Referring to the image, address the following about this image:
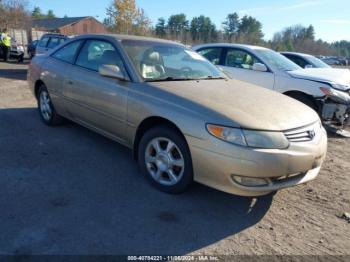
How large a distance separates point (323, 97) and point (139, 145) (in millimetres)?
4246

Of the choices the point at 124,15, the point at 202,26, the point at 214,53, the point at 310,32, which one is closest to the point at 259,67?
the point at 214,53

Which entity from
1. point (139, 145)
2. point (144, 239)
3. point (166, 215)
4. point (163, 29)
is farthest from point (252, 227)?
point (163, 29)

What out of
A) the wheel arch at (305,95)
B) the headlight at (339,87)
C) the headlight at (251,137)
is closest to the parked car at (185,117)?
the headlight at (251,137)

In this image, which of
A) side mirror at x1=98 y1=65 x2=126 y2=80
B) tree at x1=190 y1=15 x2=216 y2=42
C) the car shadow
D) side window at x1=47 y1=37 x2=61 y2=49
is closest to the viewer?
the car shadow

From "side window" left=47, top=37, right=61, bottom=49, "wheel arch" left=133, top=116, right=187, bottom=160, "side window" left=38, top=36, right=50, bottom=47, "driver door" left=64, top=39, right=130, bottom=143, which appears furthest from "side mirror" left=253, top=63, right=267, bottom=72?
"side window" left=38, top=36, right=50, bottom=47

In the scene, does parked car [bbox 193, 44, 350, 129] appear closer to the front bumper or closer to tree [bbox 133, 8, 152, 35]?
the front bumper

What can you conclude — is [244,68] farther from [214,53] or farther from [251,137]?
[251,137]

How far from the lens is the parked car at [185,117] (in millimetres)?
3062

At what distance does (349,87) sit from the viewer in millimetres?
6855

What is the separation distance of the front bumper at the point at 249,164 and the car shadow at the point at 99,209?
0.37 metres

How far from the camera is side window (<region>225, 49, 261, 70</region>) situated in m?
7.65

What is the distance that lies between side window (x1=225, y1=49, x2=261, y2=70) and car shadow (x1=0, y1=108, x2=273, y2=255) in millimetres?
4164

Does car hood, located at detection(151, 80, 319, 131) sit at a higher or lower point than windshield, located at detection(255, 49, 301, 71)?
lower

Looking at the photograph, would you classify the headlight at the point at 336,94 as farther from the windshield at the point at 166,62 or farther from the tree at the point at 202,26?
the tree at the point at 202,26
